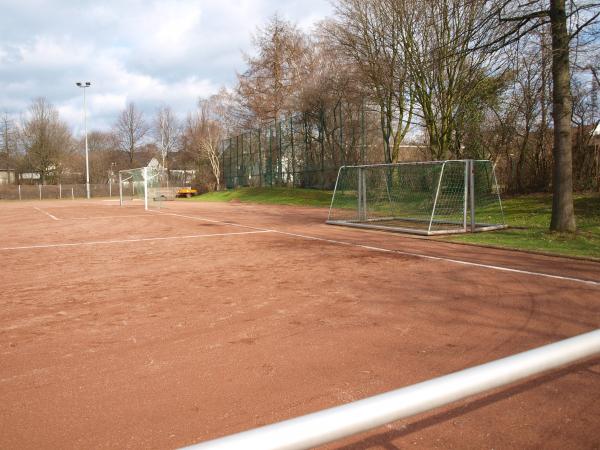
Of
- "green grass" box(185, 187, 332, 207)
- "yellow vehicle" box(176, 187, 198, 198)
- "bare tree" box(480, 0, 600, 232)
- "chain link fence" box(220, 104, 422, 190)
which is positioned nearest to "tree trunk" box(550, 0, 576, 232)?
"bare tree" box(480, 0, 600, 232)

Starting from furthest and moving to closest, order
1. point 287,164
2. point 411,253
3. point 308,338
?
1. point 287,164
2. point 411,253
3. point 308,338

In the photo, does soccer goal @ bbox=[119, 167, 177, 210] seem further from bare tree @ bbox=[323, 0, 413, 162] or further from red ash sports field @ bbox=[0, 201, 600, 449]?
red ash sports field @ bbox=[0, 201, 600, 449]

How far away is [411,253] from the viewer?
9.77 m

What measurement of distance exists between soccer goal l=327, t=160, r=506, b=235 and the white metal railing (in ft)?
44.1

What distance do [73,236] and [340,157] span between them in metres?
19.3

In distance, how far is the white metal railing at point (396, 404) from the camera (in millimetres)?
1018

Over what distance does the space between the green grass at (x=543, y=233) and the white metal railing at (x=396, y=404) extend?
8.90m

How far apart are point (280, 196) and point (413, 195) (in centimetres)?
1496

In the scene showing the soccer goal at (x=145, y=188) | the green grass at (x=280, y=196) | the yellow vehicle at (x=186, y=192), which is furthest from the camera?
the yellow vehicle at (x=186, y=192)

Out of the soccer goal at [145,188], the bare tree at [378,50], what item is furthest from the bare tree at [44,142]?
the bare tree at [378,50]

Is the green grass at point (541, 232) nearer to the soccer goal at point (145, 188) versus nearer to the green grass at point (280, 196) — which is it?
the green grass at point (280, 196)

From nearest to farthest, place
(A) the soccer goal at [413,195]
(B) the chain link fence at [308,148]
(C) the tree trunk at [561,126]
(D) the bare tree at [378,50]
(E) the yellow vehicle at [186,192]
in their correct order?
(C) the tree trunk at [561,126], (A) the soccer goal at [413,195], (D) the bare tree at [378,50], (B) the chain link fence at [308,148], (E) the yellow vehicle at [186,192]

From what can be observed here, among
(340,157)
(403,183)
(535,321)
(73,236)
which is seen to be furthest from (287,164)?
(535,321)

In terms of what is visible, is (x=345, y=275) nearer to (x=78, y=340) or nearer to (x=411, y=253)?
(x=411, y=253)
